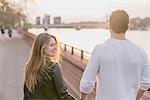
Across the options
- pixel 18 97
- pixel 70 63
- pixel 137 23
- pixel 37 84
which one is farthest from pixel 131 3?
pixel 37 84

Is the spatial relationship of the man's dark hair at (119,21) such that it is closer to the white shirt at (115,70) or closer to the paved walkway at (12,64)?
the white shirt at (115,70)

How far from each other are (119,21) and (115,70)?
18 centimetres

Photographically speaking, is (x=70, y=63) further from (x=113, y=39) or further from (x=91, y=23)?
(x=113, y=39)

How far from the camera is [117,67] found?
1416 millimetres

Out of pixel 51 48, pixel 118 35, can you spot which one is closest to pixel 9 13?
pixel 51 48

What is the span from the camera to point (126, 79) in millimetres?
1433

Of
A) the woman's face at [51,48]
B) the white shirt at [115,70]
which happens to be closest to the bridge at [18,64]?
the woman's face at [51,48]

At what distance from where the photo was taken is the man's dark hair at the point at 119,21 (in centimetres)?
141

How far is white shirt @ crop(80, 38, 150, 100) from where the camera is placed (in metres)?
1.39

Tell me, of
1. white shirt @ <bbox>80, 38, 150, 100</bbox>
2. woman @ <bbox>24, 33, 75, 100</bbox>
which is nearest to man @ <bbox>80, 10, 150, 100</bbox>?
white shirt @ <bbox>80, 38, 150, 100</bbox>

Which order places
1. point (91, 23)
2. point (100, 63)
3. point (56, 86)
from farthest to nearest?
point (91, 23)
point (56, 86)
point (100, 63)

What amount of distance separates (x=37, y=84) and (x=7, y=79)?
2.49 meters

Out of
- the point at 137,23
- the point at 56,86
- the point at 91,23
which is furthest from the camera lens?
the point at 91,23

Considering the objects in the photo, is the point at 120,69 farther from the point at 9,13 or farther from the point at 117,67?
the point at 9,13
